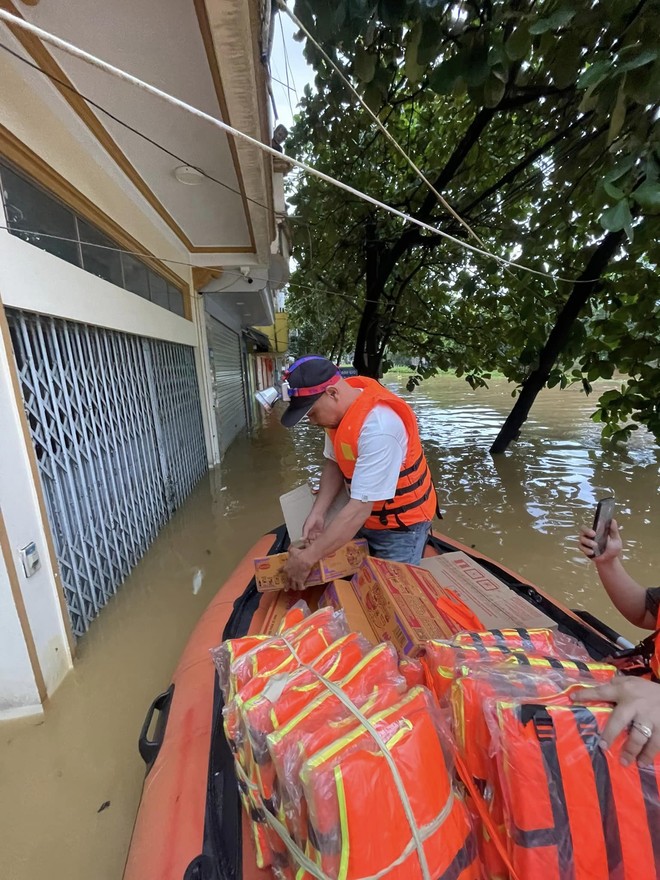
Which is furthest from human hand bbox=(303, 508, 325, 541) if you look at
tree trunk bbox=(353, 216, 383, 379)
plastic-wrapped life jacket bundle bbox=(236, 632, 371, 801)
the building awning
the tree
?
the building awning

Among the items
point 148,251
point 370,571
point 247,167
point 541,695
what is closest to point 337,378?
point 370,571

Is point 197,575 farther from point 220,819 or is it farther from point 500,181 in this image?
point 500,181

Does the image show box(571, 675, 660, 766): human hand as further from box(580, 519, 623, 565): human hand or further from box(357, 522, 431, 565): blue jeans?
box(357, 522, 431, 565): blue jeans

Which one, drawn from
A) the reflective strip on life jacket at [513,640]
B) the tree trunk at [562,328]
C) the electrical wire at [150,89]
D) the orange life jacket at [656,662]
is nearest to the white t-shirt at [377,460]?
the reflective strip on life jacket at [513,640]

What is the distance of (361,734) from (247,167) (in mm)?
3203

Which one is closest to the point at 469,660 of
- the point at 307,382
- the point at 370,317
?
the point at 307,382

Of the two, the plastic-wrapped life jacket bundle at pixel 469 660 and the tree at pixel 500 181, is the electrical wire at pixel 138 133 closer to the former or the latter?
the tree at pixel 500 181

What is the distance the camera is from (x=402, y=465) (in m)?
2.11

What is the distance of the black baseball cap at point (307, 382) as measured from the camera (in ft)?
6.25

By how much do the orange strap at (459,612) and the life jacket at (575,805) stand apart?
2.50 feet

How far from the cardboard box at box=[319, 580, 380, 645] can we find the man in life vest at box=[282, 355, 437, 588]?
0.14m

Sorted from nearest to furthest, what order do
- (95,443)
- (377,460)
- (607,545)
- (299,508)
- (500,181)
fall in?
(607,545) < (377,460) < (299,508) < (95,443) < (500,181)

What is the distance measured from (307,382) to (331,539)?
732 mm

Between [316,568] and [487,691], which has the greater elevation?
[487,691]
